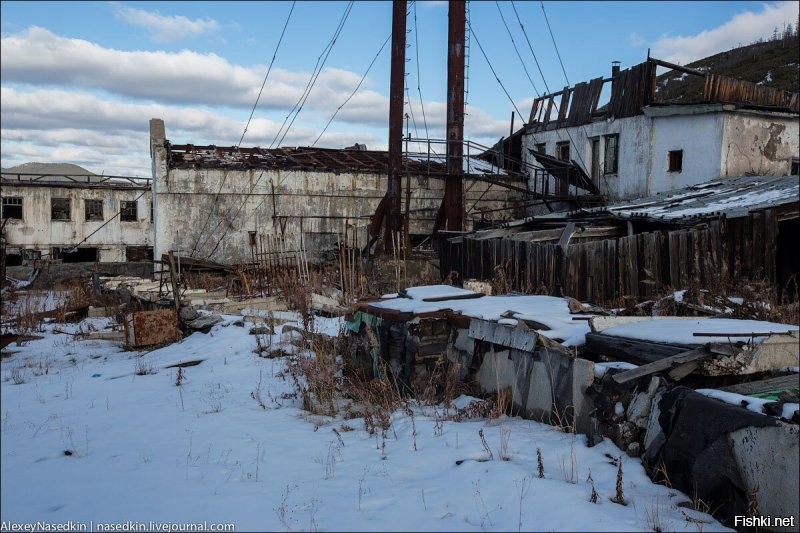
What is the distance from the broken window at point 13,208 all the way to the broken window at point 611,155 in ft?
93.1

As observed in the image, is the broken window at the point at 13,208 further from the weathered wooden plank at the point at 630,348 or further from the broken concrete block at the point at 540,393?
the weathered wooden plank at the point at 630,348

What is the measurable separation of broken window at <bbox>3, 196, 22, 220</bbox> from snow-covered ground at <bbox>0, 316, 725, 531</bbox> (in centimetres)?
2764

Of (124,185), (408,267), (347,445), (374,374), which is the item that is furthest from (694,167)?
(124,185)

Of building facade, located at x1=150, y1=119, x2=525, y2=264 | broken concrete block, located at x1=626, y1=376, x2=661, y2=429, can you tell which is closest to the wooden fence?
broken concrete block, located at x1=626, y1=376, x2=661, y2=429

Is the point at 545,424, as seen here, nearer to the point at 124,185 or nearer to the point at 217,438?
the point at 217,438

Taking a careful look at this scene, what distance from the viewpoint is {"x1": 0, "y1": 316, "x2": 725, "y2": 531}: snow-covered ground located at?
13.2 ft

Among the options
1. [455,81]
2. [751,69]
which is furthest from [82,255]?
[751,69]

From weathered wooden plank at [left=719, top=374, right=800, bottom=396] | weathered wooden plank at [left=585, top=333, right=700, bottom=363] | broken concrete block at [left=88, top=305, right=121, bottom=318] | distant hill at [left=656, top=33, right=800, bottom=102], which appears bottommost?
broken concrete block at [left=88, top=305, right=121, bottom=318]

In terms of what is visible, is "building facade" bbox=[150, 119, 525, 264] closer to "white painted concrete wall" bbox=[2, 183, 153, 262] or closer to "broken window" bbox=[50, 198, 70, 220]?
"white painted concrete wall" bbox=[2, 183, 153, 262]

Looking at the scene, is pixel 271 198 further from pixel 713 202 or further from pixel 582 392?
pixel 582 392

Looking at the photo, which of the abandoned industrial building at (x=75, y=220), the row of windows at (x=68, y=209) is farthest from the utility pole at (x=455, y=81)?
the row of windows at (x=68, y=209)

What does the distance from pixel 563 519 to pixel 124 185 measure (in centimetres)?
3371

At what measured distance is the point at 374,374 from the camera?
827 cm

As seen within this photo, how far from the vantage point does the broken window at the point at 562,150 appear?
23688mm
